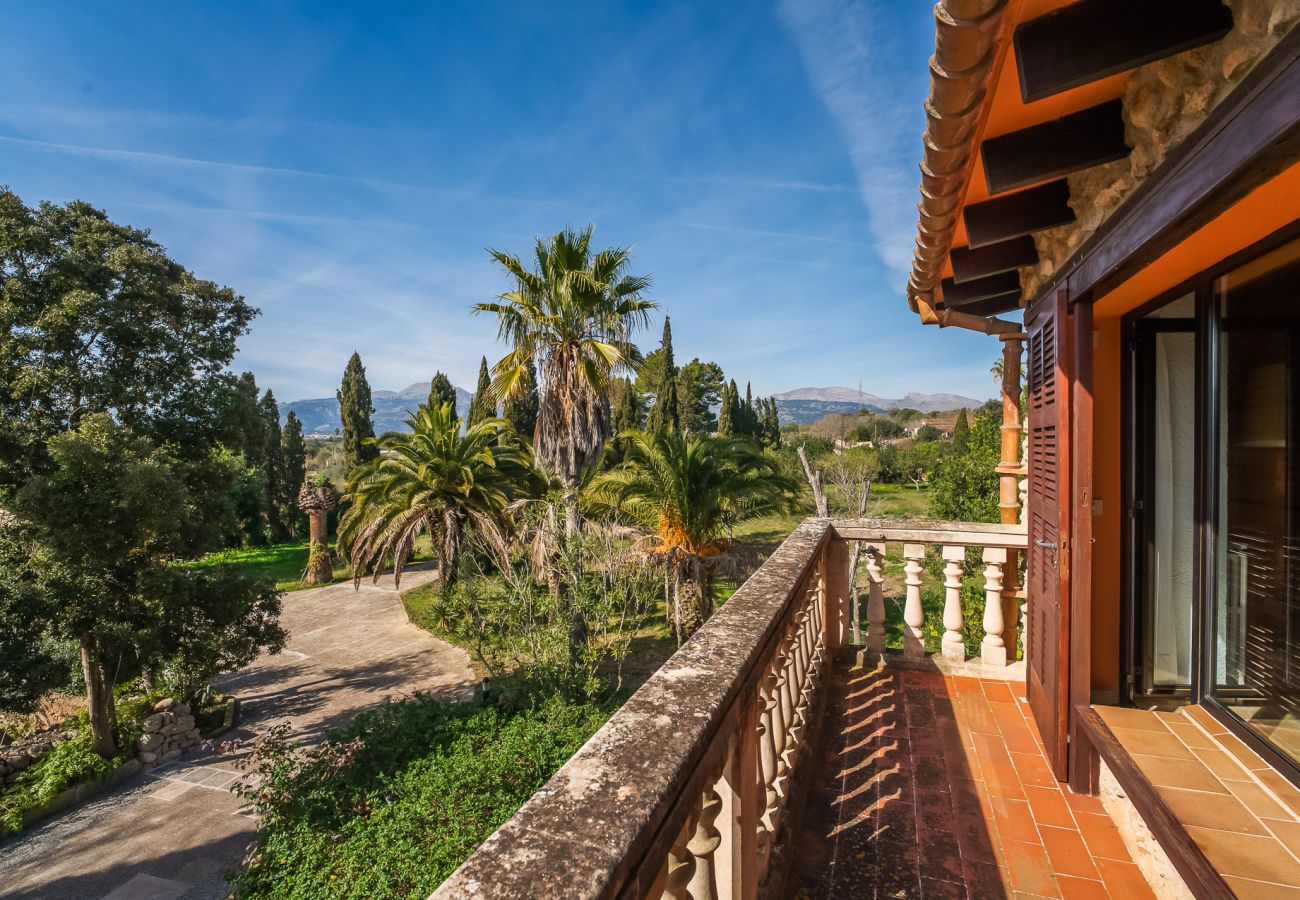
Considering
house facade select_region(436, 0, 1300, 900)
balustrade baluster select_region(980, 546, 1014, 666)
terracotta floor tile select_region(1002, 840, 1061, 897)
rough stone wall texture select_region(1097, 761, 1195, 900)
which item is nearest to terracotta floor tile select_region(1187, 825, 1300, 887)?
house facade select_region(436, 0, 1300, 900)

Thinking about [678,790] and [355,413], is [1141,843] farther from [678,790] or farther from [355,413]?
[355,413]

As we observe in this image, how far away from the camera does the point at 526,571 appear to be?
1257cm

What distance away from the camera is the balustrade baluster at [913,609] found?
3.54 metres

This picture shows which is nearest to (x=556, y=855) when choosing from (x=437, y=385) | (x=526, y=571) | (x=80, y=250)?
(x=526, y=571)

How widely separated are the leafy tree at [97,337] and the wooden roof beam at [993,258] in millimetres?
14807

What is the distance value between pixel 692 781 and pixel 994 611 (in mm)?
3247

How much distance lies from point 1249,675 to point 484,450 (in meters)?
12.9

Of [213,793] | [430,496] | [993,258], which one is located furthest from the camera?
[430,496]

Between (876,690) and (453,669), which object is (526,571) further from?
(876,690)

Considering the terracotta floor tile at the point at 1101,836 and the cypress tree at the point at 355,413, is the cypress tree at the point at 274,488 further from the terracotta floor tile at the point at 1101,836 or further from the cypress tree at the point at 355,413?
the terracotta floor tile at the point at 1101,836

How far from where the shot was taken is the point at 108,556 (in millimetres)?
10422

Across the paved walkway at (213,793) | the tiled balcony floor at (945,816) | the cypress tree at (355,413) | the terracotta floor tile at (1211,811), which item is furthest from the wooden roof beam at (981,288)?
the cypress tree at (355,413)

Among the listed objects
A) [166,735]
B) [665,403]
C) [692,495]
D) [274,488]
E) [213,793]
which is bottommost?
[213,793]

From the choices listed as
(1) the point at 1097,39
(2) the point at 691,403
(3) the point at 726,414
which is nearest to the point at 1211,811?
(1) the point at 1097,39
